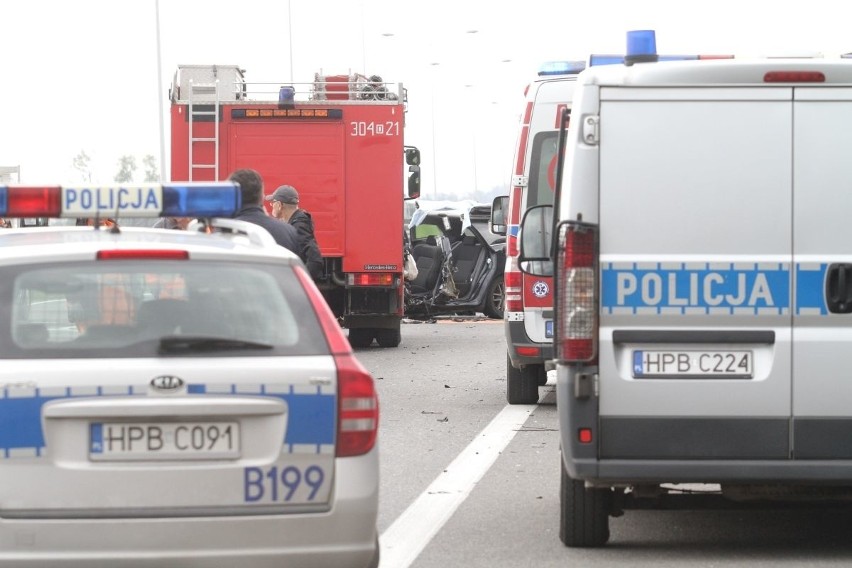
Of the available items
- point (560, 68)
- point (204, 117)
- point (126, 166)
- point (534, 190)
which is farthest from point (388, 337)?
point (126, 166)

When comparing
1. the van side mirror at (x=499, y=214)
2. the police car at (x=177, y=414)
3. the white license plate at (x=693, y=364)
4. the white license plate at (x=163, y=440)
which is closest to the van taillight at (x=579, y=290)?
the white license plate at (x=693, y=364)

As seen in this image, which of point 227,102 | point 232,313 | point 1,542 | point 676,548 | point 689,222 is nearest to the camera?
point 1,542

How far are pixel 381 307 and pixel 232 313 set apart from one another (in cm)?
1382

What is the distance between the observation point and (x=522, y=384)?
13.3 metres

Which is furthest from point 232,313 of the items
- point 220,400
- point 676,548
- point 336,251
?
point 336,251

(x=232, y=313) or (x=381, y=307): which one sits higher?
(x=232, y=313)

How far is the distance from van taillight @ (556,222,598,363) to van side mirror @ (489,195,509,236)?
27.8ft

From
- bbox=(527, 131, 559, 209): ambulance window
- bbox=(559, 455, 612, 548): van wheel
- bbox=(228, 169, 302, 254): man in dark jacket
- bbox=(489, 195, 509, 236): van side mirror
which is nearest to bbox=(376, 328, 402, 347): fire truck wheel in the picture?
bbox=(489, 195, 509, 236): van side mirror

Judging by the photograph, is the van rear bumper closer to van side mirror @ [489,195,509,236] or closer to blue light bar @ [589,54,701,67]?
blue light bar @ [589,54,701,67]

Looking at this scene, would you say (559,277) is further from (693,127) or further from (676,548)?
(676,548)

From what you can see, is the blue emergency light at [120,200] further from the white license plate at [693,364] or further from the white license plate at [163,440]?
the white license plate at [693,364]

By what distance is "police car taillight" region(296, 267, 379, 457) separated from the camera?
5.30m

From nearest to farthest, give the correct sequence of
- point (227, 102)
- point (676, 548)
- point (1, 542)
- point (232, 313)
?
1. point (1, 542)
2. point (232, 313)
3. point (676, 548)
4. point (227, 102)

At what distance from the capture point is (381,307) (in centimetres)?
1917
